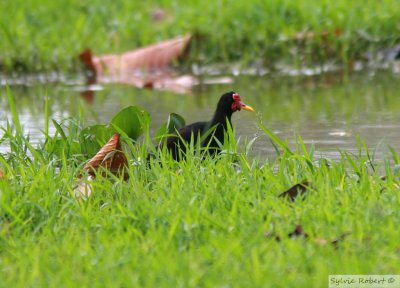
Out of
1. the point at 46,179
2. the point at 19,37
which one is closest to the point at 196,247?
the point at 46,179

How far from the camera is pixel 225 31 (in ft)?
36.0

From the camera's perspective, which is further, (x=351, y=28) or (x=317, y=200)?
(x=351, y=28)

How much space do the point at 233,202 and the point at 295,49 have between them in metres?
6.36

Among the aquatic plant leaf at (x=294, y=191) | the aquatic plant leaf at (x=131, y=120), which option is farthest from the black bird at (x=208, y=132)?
the aquatic plant leaf at (x=294, y=191)

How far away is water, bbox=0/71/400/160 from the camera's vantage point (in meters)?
6.79

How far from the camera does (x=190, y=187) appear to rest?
468cm

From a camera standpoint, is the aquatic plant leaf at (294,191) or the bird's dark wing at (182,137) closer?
the aquatic plant leaf at (294,191)

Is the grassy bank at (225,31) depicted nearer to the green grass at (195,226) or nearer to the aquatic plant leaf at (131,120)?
the aquatic plant leaf at (131,120)

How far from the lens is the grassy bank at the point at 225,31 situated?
1049 centimetres

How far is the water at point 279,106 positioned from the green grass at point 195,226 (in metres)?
1.20

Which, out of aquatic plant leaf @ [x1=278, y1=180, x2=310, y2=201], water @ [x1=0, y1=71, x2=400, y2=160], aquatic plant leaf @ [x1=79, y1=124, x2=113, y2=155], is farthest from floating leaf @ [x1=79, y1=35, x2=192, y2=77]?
aquatic plant leaf @ [x1=278, y1=180, x2=310, y2=201]

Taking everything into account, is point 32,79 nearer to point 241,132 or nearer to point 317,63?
point 317,63

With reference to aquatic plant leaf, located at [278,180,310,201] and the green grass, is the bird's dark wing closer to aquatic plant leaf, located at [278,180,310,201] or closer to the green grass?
the green grass

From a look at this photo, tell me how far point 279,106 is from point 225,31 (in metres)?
2.86
